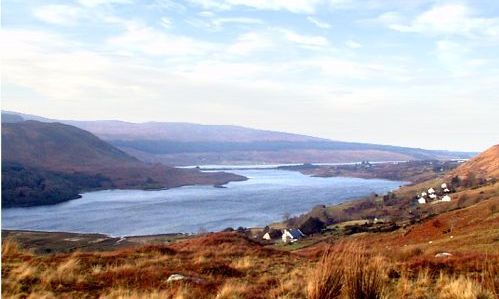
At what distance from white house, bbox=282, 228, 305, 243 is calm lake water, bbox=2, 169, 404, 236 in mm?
21793

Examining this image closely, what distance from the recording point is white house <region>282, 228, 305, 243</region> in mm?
88250

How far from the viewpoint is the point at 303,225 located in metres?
102

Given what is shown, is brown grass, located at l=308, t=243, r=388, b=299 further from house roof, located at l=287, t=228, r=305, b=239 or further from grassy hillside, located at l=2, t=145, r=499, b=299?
house roof, located at l=287, t=228, r=305, b=239

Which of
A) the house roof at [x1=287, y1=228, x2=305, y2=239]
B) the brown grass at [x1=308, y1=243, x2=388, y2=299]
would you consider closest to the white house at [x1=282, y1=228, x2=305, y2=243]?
the house roof at [x1=287, y1=228, x2=305, y2=239]

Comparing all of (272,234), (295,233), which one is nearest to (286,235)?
(295,233)

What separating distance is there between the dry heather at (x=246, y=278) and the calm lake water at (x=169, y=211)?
3824 inches

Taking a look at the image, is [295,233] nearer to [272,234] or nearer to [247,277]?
[272,234]

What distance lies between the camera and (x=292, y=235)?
299ft

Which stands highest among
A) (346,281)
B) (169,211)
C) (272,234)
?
(346,281)

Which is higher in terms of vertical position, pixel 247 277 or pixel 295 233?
pixel 247 277

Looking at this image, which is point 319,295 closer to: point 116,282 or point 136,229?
point 116,282

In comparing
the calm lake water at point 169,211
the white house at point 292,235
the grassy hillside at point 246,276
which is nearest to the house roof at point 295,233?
the white house at point 292,235

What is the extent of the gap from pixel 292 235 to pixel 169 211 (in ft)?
207

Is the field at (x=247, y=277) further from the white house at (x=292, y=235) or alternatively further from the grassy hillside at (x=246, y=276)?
the white house at (x=292, y=235)
